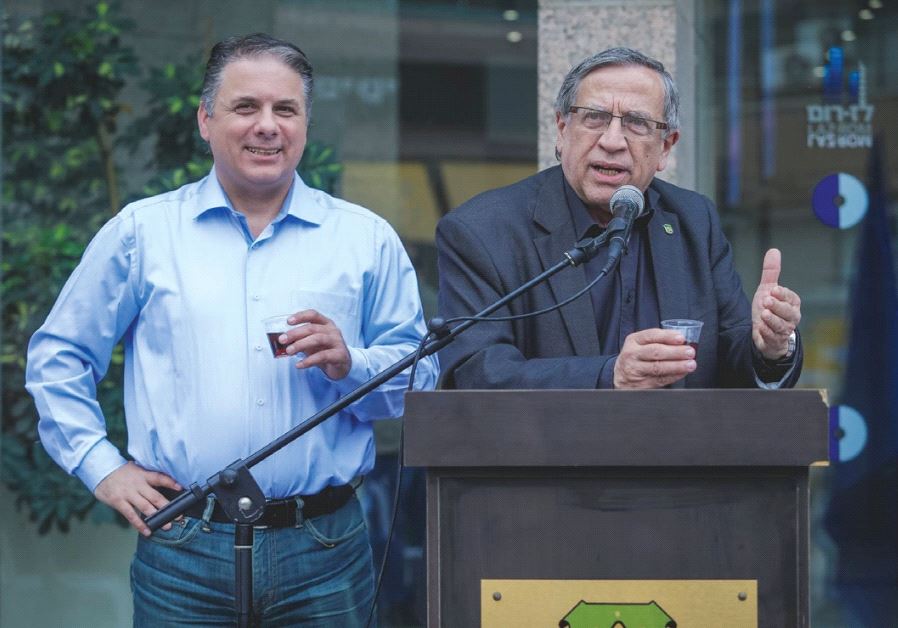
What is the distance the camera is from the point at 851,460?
5449 millimetres

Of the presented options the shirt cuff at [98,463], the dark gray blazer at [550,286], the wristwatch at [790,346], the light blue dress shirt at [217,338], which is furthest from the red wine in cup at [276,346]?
the wristwatch at [790,346]

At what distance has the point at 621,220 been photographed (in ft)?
8.25

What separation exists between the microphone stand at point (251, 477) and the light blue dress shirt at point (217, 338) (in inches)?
10.0

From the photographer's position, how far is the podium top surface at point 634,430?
7.40 ft

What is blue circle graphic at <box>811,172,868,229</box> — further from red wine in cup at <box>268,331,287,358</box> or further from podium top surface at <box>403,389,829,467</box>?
podium top surface at <box>403,389,829,467</box>

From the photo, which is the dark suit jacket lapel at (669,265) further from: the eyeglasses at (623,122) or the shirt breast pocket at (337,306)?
the shirt breast pocket at (337,306)

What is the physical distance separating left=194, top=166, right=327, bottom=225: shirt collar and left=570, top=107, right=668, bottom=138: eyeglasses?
26.6 inches

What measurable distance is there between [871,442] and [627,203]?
3.24 metres

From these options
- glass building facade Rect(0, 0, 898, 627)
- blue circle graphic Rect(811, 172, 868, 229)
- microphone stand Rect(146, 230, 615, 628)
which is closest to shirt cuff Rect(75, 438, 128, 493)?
microphone stand Rect(146, 230, 615, 628)

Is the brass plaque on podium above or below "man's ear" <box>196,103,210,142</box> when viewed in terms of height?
below

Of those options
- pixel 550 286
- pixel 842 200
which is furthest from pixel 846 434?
pixel 550 286

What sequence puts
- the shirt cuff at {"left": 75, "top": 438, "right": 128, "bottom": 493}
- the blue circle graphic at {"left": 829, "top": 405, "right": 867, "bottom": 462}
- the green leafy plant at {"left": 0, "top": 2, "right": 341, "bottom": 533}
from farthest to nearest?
the green leafy plant at {"left": 0, "top": 2, "right": 341, "bottom": 533} < the blue circle graphic at {"left": 829, "top": 405, "right": 867, "bottom": 462} < the shirt cuff at {"left": 75, "top": 438, "right": 128, "bottom": 493}

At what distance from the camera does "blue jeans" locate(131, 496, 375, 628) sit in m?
2.97

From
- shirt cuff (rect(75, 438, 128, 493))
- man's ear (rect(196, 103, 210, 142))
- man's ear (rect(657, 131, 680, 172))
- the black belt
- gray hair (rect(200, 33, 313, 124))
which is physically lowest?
the black belt
